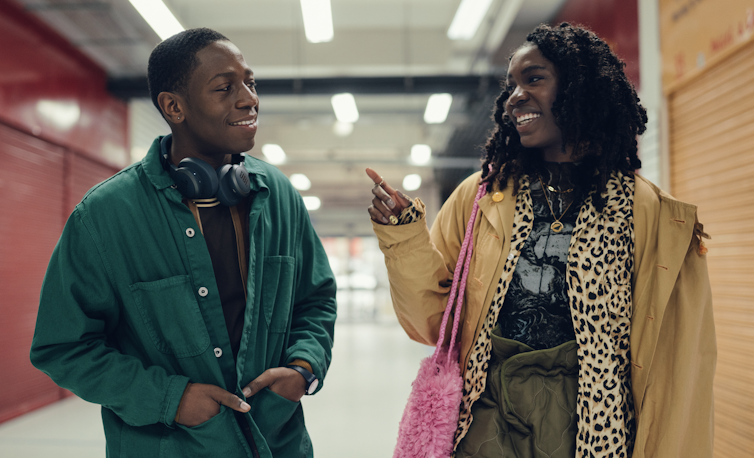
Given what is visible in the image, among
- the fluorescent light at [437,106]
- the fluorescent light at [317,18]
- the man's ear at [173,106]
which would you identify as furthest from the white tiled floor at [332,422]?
the fluorescent light at [437,106]

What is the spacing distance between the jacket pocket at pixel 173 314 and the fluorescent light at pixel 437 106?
626cm

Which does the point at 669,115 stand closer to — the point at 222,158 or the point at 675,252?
the point at 675,252

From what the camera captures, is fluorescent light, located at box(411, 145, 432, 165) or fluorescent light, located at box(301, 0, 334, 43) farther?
fluorescent light, located at box(411, 145, 432, 165)

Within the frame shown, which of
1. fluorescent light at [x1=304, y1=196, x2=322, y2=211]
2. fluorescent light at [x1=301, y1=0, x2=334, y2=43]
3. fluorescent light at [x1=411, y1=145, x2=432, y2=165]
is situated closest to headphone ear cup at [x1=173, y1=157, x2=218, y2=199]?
fluorescent light at [x1=301, y1=0, x2=334, y2=43]

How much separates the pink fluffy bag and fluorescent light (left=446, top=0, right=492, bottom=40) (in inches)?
147

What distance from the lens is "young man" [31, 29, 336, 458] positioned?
1.13m

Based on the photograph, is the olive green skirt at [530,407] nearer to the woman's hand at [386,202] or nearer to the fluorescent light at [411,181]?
the woman's hand at [386,202]

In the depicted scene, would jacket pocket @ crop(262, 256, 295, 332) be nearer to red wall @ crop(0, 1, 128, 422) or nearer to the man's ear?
the man's ear

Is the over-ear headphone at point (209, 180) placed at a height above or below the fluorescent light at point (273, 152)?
below

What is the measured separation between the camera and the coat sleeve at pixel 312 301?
1.40 meters

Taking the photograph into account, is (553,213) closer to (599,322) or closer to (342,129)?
(599,322)

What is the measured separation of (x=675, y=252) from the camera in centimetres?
129

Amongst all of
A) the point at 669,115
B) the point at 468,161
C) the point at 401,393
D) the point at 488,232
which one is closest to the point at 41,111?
the point at 401,393

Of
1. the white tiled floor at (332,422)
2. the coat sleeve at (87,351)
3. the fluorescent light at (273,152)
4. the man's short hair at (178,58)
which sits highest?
the fluorescent light at (273,152)
